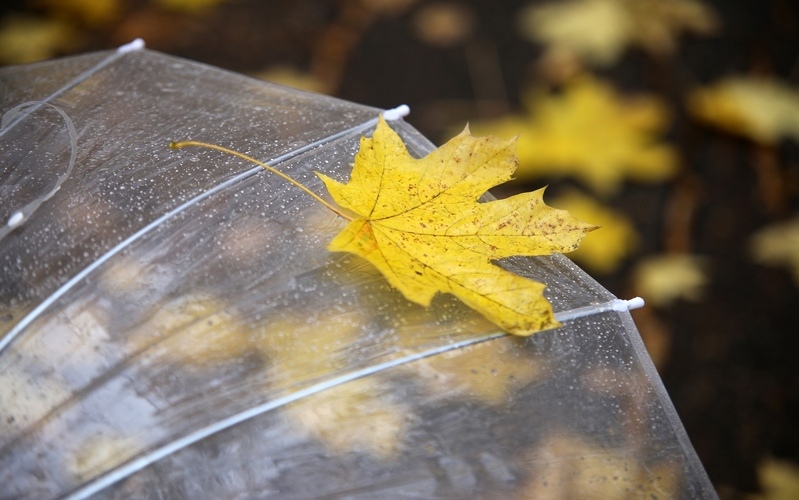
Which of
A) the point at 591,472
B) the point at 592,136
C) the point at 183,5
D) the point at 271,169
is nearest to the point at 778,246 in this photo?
the point at 592,136

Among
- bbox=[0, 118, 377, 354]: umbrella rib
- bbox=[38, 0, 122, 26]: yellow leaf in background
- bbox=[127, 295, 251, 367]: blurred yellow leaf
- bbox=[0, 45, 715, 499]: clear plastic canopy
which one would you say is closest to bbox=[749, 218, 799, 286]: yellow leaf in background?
bbox=[0, 45, 715, 499]: clear plastic canopy

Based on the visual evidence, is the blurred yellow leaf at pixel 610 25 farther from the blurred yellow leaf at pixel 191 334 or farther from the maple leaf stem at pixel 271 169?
the blurred yellow leaf at pixel 191 334

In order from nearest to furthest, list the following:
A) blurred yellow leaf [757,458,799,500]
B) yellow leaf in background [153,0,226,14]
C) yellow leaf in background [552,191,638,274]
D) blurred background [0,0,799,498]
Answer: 1. blurred yellow leaf [757,458,799,500]
2. blurred background [0,0,799,498]
3. yellow leaf in background [552,191,638,274]
4. yellow leaf in background [153,0,226,14]

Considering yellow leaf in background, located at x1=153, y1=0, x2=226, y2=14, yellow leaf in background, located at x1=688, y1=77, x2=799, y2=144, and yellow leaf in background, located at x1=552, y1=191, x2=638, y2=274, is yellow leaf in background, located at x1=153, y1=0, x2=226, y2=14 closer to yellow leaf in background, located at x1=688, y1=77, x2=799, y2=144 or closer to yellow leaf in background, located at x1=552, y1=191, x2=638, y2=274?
yellow leaf in background, located at x1=552, y1=191, x2=638, y2=274

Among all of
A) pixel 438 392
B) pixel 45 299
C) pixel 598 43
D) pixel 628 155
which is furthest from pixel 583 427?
pixel 598 43

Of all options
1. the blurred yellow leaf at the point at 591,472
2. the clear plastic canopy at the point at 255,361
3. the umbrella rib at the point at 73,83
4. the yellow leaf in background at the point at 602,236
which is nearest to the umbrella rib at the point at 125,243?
the clear plastic canopy at the point at 255,361
